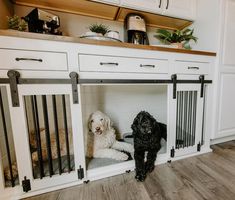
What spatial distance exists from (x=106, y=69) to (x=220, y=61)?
119 cm

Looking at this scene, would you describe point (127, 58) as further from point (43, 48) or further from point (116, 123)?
point (116, 123)

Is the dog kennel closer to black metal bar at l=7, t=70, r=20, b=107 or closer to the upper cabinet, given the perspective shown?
black metal bar at l=7, t=70, r=20, b=107

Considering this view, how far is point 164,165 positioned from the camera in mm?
1224

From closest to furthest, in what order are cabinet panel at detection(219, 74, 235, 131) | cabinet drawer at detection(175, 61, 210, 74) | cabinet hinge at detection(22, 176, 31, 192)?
1. cabinet hinge at detection(22, 176, 31, 192)
2. cabinet drawer at detection(175, 61, 210, 74)
3. cabinet panel at detection(219, 74, 235, 131)

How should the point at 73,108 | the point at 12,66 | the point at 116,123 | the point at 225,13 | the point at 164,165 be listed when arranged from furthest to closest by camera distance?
the point at 116,123 < the point at 225,13 < the point at 164,165 < the point at 73,108 < the point at 12,66

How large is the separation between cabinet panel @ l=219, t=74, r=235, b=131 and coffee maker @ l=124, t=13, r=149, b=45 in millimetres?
949

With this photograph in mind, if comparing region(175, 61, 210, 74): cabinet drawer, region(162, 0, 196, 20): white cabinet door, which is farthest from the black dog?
region(162, 0, 196, 20): white cabinet door

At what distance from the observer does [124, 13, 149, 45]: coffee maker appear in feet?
4.61

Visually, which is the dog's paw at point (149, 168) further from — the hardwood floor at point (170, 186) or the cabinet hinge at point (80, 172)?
the cabinet hinge at point (80, 172)

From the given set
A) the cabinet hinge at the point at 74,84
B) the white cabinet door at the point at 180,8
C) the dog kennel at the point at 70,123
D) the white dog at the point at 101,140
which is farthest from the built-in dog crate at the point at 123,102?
the white cabinet door at the point at 180,8

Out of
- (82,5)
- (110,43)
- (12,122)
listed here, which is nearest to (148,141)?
(110,43)

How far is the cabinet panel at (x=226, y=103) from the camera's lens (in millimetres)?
1450

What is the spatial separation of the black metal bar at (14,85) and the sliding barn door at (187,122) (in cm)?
121

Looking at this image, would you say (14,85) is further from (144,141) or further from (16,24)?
(144,141)
